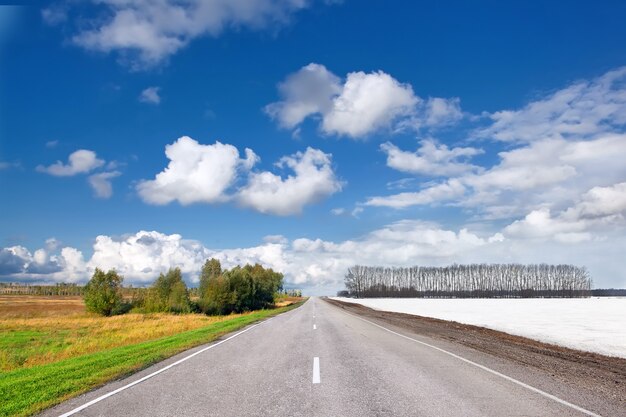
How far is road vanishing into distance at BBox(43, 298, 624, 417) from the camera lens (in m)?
6.63

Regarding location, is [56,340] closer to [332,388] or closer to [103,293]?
[332,388]

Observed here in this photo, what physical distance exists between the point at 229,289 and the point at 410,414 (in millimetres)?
56188

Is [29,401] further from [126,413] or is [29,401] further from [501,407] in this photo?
[501,407]

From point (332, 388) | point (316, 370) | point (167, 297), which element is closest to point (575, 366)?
point (316, 370)

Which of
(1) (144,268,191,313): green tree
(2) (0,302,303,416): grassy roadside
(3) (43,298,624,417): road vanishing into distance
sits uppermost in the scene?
(3) (43,298,624,417): road vanishing into distance

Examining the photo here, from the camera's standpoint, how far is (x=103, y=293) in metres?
62.4

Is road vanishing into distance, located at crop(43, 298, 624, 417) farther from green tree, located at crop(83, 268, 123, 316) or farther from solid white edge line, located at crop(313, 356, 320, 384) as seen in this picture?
green tree, located at crop(83, 268, 123, 316)

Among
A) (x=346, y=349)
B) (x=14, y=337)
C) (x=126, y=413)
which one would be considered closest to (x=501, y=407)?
(x=126, y=413)

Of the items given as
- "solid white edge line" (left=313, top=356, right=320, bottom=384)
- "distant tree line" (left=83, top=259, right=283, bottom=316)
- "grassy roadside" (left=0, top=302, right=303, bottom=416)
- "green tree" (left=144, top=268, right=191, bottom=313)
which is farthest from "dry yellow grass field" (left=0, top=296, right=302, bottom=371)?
"green tree" (left=144, top=268, right=191, bottom=313)

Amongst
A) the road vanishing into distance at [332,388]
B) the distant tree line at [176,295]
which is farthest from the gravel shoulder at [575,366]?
the distant tree line at [176,295]

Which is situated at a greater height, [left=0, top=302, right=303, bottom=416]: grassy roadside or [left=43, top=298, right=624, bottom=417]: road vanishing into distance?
[left=43, top=298, right=624, bottom=417]: road vanishing into distance

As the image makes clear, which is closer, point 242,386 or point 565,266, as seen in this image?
point 242,386

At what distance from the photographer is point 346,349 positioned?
14133mm

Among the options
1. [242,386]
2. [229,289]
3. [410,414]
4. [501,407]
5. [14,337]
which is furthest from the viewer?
[229,289]
